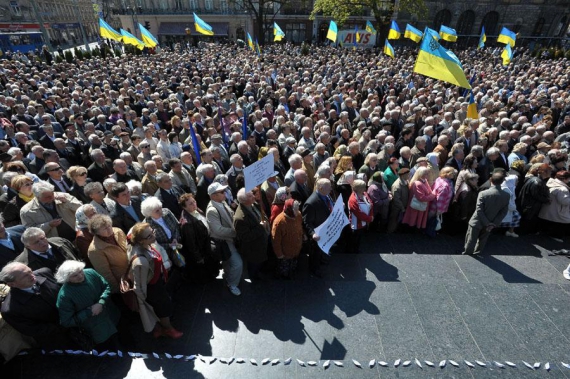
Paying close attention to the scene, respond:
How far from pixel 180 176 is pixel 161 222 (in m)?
1.94

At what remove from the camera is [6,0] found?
156 ft

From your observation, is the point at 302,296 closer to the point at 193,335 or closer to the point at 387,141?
the point at 193,335

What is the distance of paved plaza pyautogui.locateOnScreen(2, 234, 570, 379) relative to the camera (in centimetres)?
381

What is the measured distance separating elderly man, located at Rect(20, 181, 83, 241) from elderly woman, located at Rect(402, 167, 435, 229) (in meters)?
5.79

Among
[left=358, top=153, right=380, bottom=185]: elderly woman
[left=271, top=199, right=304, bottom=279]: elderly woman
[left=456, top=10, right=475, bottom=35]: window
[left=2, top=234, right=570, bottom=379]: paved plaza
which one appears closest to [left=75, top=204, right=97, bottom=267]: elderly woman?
[left=2, top=234, right=570, bottom=379]: paved plaza

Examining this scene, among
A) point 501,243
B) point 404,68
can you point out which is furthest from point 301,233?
point 404,68

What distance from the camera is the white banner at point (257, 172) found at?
464 cm

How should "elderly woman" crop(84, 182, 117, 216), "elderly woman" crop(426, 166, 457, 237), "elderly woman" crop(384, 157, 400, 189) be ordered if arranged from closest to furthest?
"elderly woman" crop(84, 182, 117, 216)
"elderly woman" crop(426, 166, 457, 237)
"elderly woman" crop(384, 157, 400, 189)

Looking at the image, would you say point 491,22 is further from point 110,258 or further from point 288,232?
point 110,258

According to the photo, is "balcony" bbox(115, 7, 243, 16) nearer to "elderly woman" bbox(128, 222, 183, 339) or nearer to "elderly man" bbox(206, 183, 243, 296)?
"elderly man" bbox(206, 183, 243, 296)

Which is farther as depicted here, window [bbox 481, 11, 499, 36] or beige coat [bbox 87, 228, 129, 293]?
window [bbox 481, 11, 499, 36]

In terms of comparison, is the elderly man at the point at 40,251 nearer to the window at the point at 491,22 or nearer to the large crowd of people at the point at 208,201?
the large crowd of people at the point at 208,201

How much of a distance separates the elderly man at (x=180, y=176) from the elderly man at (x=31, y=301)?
265cm

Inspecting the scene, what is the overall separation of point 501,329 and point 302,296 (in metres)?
2.79
